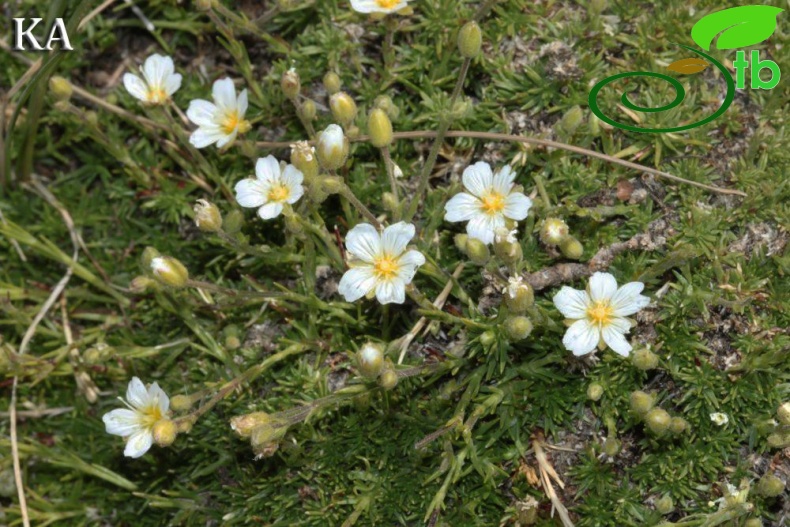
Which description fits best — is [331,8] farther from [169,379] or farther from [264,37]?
[169,379]

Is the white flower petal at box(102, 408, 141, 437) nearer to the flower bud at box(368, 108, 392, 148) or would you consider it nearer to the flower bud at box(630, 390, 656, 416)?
the flower bud at box(368, 108, 392, 148)

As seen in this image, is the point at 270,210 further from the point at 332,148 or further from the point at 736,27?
the point at 736,27

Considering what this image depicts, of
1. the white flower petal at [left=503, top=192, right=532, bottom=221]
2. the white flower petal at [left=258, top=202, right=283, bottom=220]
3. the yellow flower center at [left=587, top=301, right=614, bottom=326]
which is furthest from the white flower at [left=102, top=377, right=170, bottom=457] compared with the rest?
the yellow flower center at [left=587, top=301, right=614, bottom=326]

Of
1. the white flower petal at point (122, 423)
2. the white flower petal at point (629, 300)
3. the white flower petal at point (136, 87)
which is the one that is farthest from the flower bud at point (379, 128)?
the white flower petal at point (122, 423)

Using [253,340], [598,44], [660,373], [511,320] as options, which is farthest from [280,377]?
[598,44]

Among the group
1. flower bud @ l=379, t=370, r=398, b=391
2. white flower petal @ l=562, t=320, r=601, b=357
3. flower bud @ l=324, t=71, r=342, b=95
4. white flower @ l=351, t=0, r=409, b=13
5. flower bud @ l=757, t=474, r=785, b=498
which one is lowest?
flower bud @ l=757, t=474, r=785, b=498
